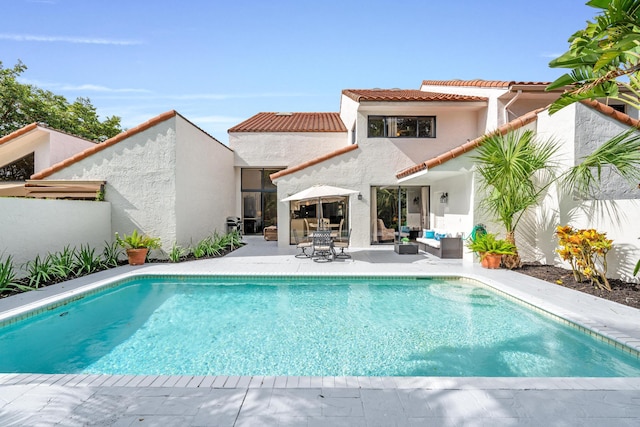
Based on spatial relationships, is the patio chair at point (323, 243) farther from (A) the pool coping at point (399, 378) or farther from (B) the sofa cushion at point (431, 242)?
(B) the sofa cushion at point (431, 242)

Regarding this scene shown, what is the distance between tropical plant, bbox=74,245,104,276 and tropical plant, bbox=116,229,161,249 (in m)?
1.04

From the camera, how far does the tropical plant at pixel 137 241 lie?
462 inches

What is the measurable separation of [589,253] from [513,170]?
3.22m

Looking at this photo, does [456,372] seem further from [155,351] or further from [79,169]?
[79,169]

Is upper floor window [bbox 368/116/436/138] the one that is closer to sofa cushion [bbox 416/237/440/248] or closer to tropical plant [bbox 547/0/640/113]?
sofa cushion [bbox 416/237/440/248]

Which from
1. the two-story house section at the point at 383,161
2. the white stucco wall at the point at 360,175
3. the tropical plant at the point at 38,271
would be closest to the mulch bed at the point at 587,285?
the white stucco wall at the point at 360,175

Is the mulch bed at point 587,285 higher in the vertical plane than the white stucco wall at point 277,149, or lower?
lower

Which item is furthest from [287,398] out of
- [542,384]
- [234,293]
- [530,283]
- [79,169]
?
[79,169]

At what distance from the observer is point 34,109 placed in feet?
78.0

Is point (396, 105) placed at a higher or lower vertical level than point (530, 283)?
higher

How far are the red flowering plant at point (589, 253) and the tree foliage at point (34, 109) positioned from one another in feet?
107

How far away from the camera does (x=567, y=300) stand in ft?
23.5

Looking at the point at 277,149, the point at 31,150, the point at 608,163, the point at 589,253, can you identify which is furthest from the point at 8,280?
the point at 608,163

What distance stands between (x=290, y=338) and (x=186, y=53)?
12932 mm
